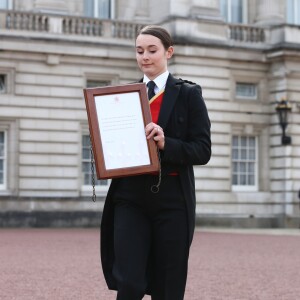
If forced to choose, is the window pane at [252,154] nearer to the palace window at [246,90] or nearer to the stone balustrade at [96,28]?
the palace window at [246,90]

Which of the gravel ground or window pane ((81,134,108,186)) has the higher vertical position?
→ window pane ((81,134,108,186))

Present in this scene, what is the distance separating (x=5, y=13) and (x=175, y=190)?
22072 mm

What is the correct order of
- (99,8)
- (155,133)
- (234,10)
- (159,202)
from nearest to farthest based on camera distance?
1. (155,133)
2. (159,202)
3. (99,8)
4. (234,10)

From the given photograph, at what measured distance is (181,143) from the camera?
553cm

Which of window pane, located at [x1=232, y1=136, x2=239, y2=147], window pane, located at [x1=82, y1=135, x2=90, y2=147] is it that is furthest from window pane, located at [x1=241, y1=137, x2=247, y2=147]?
window pane, located at [x1=82, y1=135, x2=90, y2=147]

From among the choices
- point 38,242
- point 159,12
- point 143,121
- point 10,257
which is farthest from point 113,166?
point 159,12

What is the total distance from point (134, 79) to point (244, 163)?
451 centimetres

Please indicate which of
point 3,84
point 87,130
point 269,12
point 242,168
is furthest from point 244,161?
point 3,84

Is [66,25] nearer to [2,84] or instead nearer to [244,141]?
[2,84]

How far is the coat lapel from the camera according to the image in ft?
18.5

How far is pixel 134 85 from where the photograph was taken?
5.49m

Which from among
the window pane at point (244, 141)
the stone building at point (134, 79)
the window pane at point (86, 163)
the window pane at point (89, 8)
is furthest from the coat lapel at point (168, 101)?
the window pane at point (244, 141)

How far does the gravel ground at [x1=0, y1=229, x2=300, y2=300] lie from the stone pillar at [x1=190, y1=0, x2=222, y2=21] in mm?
9422

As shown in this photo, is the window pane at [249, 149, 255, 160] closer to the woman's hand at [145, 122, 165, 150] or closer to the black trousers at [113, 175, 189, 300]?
the black trousers at [113, 175, 189, 300]
